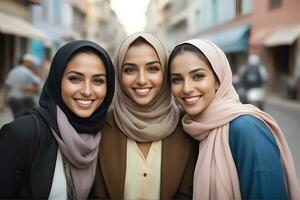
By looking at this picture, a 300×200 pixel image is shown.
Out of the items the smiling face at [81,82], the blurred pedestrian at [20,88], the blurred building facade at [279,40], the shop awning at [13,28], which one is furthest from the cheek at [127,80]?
the blurred building facade at [279,40]

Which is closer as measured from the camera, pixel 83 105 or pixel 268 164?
pixel 268 164

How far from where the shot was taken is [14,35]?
16172 millimetres

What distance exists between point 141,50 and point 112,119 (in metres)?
0.48

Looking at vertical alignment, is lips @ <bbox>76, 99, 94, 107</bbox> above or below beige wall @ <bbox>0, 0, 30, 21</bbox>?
below

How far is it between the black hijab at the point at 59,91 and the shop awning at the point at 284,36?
39.3 feet

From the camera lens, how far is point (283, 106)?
13.4 m

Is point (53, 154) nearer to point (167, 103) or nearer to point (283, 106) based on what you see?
point (167, 103)

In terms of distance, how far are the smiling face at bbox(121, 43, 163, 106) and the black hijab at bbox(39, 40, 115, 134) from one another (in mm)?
134

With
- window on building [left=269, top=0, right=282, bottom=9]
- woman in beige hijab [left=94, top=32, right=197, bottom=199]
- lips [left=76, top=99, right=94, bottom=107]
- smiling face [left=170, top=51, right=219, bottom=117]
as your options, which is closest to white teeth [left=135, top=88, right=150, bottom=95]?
woman in beige hijab [left=94, top=32, right=197, bottom=199]

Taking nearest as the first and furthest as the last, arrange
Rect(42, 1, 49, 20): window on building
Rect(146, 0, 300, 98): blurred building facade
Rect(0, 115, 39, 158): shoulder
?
1. Rect(0, 115, 39, 158): shoulder
2. Rect(146, 0, 300, 98): blurred building facade
3. Rect(42, 1, 49, 20): window on building

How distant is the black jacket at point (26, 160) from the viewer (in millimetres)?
2031

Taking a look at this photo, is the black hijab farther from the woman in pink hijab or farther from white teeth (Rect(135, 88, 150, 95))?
the woman in pink hijab

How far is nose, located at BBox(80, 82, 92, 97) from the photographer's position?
2.24 metres

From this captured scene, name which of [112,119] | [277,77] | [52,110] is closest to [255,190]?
[112,119]
